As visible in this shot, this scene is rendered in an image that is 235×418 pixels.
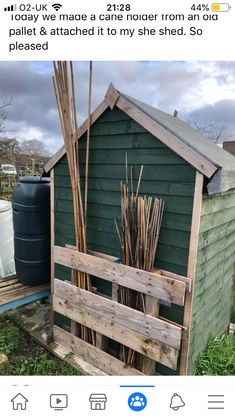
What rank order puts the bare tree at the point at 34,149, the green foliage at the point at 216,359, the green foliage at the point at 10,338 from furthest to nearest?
the bare tree at the point at 34,149, the green foliage at the point at 10,338, the green foliage at the point at 216,359

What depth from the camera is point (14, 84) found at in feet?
5.67

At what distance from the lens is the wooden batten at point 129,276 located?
1642mm

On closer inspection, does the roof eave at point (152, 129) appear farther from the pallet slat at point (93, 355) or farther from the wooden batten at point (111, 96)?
the pallet slat at point (93, 355)

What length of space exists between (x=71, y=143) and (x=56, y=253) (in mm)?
955

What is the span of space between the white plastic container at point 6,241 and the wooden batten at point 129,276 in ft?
4.63
